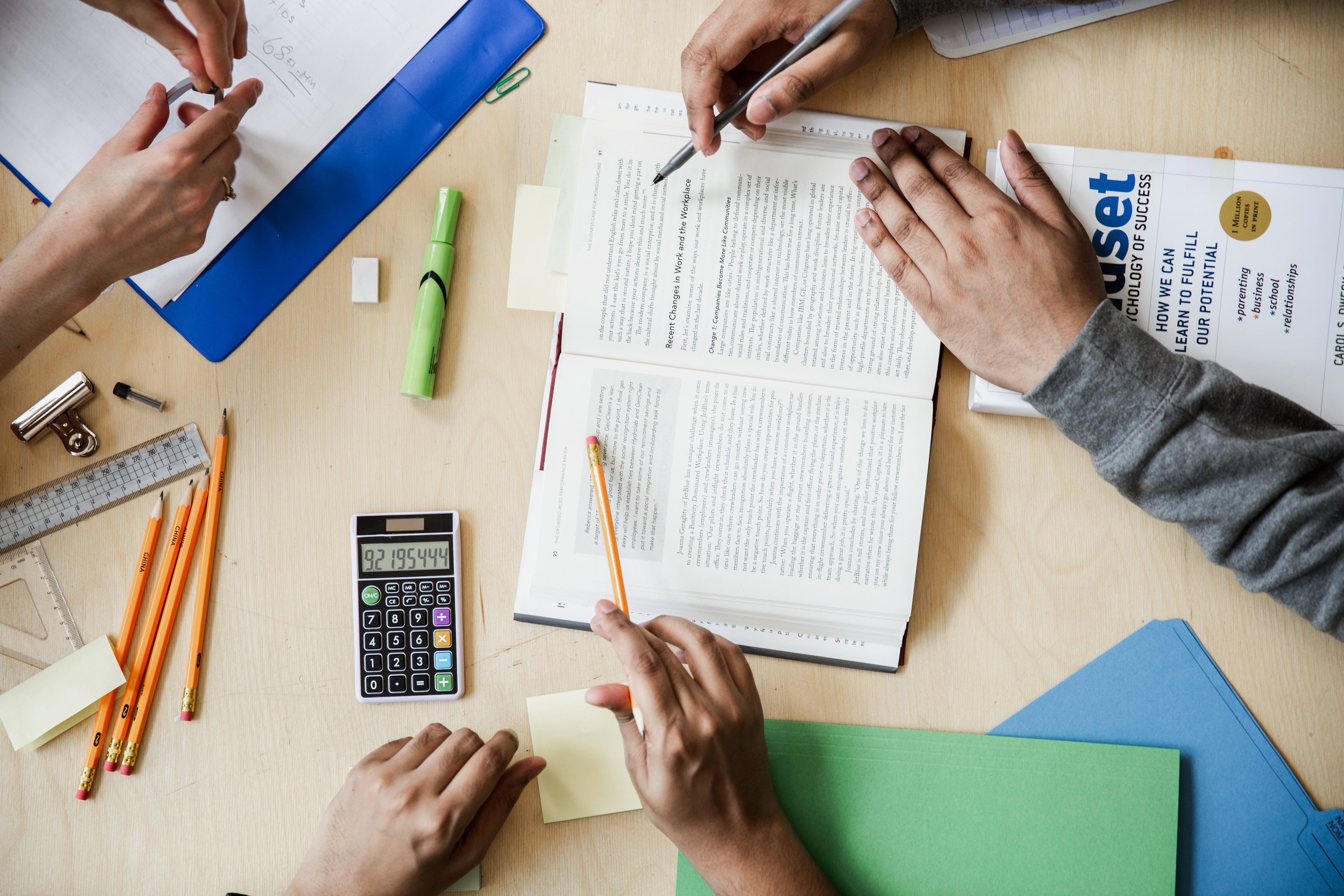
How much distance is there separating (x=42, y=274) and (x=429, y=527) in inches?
16.4

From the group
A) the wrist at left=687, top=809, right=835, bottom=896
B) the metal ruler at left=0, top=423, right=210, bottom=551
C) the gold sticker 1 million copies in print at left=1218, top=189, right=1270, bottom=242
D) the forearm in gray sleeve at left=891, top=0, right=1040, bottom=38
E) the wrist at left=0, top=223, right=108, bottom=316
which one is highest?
the forearm in gray sleeve at left=891, top=0, right=1040, bottom=38

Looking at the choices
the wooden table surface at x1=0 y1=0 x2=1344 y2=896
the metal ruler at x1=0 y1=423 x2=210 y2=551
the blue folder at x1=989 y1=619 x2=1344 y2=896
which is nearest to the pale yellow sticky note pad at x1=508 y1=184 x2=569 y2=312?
the wooden table surface at x1=0 y1=0 x2=1344 y2=896

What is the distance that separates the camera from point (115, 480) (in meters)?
0.84

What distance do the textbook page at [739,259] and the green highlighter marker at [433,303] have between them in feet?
0.41

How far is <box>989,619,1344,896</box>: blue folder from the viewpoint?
2.70 feet

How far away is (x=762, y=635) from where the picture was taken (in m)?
0.84

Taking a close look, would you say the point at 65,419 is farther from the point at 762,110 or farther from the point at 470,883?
the point at 762,110

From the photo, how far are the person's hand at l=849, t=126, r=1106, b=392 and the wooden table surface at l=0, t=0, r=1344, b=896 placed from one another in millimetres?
56

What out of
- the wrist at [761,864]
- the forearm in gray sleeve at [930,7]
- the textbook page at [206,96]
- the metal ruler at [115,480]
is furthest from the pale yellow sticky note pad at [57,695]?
the forearm in gray sleeve at [930,7]

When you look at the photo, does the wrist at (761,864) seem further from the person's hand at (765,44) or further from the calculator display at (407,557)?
the person's hand at (765,44)

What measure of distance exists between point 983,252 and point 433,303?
1.75 feet

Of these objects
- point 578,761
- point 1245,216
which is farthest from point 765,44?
point 578,761

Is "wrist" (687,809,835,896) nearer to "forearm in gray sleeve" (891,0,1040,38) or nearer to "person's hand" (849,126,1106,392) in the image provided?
"person's hand" (849,126,1106,392)

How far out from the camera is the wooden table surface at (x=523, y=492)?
830 mm
